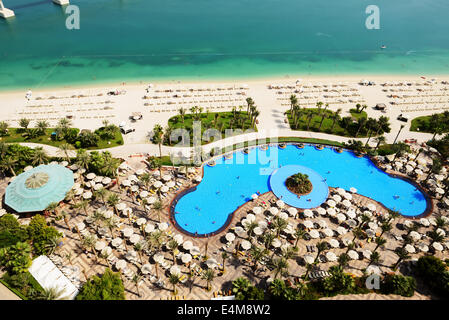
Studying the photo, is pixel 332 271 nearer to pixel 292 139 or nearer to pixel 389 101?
pixel 292 139

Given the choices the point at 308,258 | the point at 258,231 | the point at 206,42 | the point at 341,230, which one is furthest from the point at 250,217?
the point at 206,42

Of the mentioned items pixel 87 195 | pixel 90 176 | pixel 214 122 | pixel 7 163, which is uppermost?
pixel 214 122

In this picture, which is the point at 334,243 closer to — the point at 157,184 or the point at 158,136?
the point at 157,184

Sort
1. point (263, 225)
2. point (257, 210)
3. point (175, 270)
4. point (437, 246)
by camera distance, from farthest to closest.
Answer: point (257, 210) < point (263, 225) < point (437, 246) < point (175, 270)

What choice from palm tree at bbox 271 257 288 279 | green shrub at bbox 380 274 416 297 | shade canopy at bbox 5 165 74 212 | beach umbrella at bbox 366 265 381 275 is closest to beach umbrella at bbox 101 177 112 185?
shade canopy at bbox 5 165 74 212

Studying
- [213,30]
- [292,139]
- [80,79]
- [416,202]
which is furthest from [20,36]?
[416,202]
